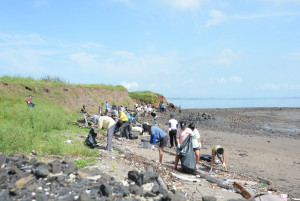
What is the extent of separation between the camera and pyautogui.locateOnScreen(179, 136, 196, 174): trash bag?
25.5 ft

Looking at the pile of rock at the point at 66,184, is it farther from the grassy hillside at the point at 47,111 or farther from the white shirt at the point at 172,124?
the white shirt at the point at 172,124

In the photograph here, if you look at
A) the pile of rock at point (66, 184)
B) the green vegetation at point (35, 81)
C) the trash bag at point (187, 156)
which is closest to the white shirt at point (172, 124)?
the trash bag at point (187, 156)

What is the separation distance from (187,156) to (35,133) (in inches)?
253

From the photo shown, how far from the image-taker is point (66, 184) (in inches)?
211

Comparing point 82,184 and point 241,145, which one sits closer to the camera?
point 82,184

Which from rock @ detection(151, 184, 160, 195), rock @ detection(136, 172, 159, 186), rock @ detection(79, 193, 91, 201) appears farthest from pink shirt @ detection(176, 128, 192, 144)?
rock @ detection(79, 193, 91, 201)

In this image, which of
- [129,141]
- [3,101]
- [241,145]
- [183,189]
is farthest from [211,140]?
[3,101]

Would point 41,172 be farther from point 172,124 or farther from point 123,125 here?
point 123,125

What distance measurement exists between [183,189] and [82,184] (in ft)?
8.49

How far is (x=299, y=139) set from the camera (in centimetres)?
1786

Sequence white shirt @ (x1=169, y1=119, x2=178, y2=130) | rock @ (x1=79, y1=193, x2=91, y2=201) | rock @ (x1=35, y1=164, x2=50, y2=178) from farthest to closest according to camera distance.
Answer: white shirt @ (x1=169, y1=119, x2=178, y2=130)
rock @ (x1=35, y1=164, x2=50, y2=178)
rock @ (x1=79, y1=193, x2=91, y2=201)

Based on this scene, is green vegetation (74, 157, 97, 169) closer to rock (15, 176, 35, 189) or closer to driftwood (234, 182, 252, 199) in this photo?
rock (15, 176, 35, 189)

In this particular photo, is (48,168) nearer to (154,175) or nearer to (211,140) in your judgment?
(154,175)

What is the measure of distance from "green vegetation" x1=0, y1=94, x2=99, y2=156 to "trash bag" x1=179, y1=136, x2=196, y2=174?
2.99 m
